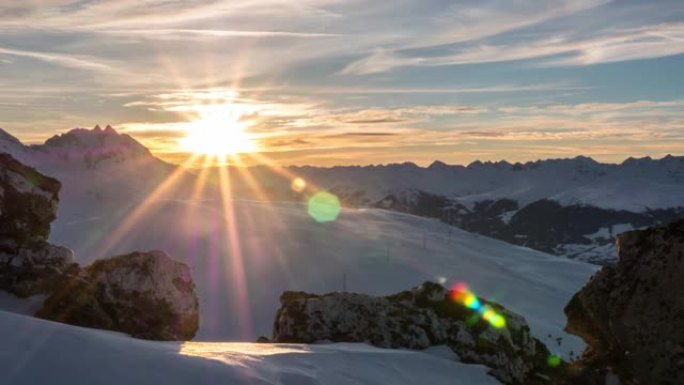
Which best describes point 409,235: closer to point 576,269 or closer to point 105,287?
point 576,269

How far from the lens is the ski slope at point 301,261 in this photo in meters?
93.9

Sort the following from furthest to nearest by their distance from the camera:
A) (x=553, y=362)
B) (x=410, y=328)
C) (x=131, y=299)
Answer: (x=553, y=362), (x=410, y=328), (x=131, y=299)

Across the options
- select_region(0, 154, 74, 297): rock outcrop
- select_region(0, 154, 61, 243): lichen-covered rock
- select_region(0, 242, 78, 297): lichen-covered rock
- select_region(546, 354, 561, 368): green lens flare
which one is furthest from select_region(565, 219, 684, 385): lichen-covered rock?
select_region(0, 154, 61, 243): lichen-covered rock

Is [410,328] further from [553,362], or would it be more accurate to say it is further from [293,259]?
[293,259]

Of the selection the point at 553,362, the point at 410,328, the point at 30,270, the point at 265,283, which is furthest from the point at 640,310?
the point at 265,283

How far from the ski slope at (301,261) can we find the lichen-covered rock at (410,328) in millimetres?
55842

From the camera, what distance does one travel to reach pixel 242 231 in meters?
149

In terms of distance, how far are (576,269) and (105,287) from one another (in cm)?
15497

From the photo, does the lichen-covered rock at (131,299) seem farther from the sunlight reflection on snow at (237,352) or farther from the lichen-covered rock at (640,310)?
the lichen-covered rock at (640,310)

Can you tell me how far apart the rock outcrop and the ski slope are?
56.1m

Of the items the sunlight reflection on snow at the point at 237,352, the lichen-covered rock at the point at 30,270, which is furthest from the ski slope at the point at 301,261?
the sunlight reflection on snow at the point at 237,352

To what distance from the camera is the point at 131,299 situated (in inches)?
A: 770

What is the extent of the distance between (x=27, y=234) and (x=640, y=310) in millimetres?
18227

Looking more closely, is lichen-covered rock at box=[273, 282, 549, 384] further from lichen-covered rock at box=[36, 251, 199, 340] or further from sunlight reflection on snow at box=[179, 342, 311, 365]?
sunlight reflection on snow at box=[179, 342, 311, 365]
